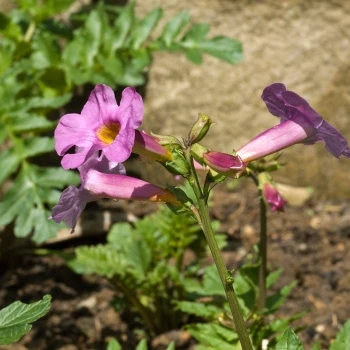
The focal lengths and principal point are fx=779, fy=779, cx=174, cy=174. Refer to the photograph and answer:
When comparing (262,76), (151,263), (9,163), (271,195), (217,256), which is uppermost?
(217,256)

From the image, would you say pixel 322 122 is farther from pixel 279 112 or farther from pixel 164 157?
pixel 164 157

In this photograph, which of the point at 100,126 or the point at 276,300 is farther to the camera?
the point at 276,300

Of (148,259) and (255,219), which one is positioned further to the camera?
(255,219)

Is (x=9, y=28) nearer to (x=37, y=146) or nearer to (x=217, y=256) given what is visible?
(x=37, y=146)

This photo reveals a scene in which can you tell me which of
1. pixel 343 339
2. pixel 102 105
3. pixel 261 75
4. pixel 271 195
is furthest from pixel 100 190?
pixel 261 75

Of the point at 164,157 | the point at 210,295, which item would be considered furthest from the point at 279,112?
the point at 210,295

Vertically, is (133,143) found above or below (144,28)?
above
